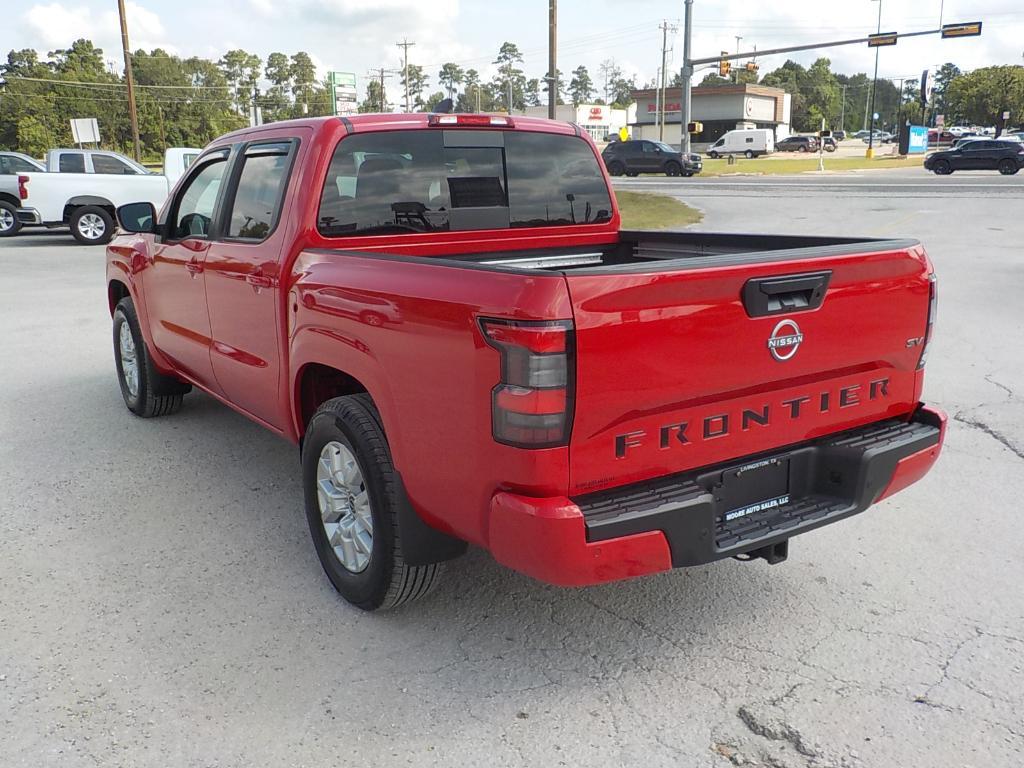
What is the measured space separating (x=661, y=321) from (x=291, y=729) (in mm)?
1713

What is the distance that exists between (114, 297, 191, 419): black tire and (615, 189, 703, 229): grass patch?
44.6 feet

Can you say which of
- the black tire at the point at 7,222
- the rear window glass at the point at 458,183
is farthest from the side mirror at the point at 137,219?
the black tire at the point at 7,222

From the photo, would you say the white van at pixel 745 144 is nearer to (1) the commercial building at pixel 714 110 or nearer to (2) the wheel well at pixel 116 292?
(1) the commercial building at pixel 714 110

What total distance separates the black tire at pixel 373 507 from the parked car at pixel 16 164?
60.9 ft

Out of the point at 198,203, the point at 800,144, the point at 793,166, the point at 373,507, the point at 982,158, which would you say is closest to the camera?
the point at 373,507

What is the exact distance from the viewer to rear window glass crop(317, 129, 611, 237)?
12.8 feet

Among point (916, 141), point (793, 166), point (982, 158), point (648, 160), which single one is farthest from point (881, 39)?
point (916, 141)

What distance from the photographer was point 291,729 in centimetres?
278

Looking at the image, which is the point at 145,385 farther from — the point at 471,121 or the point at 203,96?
the point at 203,96

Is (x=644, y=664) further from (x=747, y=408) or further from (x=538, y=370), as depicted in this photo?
(x=538, y=370)

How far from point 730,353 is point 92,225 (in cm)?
1822

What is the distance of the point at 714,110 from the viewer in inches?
3716

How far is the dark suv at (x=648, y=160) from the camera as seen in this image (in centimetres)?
4275

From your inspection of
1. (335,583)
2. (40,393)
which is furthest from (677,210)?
(335,583)
